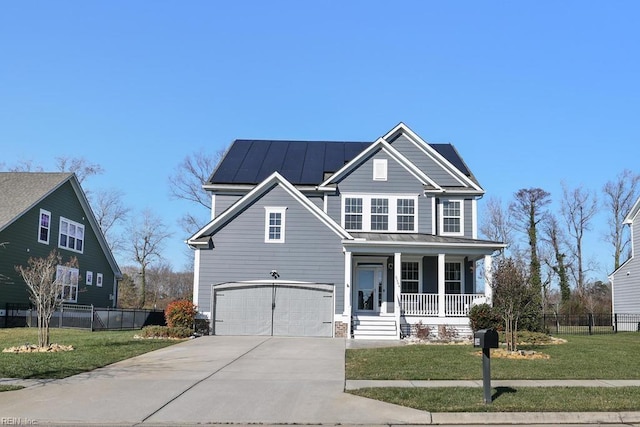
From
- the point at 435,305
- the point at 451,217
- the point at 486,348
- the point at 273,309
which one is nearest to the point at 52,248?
the point at 273,309

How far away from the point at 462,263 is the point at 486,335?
1762 centimetres

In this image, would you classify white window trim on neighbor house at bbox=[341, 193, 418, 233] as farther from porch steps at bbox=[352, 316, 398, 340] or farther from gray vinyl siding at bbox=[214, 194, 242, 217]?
gray vinyl siding at bbox=[214, 194, 242, 217]

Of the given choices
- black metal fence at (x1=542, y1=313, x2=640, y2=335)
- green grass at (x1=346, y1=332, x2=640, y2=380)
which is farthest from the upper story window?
green grass at (x1=346, y1=332, x2=640, y2=380)

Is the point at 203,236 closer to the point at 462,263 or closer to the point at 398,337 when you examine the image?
the point at 398,337

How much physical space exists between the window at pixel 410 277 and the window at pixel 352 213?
2.88 m

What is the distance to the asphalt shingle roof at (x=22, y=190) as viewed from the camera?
28234 mm

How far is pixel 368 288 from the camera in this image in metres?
26.9

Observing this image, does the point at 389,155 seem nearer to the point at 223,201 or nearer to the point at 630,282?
the point at 223,201

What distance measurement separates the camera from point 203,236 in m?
25.3

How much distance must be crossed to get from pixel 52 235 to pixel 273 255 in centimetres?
1381

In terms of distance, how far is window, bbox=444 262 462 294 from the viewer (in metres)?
27.2

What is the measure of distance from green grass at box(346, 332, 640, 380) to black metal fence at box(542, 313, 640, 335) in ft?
45.6

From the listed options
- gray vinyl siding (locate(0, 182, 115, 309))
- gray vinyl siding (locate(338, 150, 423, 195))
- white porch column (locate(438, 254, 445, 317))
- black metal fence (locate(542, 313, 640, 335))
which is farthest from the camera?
black metal fence (locate(542, 313, 640, 335))

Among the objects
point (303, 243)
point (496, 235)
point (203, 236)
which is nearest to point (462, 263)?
point (303, 243)
